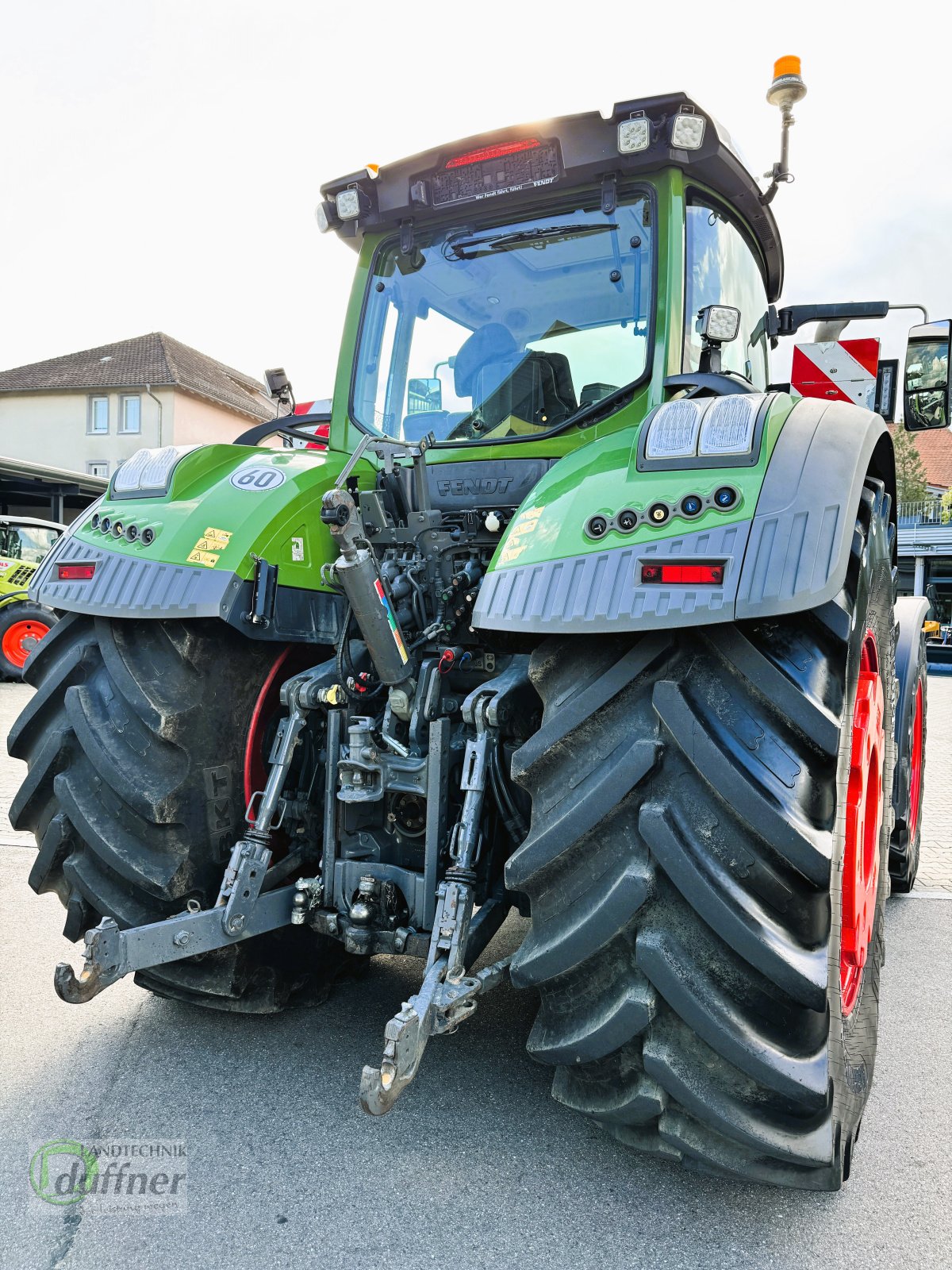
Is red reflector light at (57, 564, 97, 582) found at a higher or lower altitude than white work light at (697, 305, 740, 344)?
lower

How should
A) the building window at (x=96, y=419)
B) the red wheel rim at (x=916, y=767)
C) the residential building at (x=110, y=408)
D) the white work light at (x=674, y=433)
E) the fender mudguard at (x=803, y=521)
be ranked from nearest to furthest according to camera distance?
1. the fender mudguard at (x=803, y=521)
2. the white work light at (x=674, y=433)
3. the red wheel rim at (x=916, y=767)
4. the residential building at (x=110, y=408)
5. the building window at (x=96, y=419)

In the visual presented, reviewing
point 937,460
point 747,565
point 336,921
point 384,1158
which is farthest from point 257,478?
point 937,460

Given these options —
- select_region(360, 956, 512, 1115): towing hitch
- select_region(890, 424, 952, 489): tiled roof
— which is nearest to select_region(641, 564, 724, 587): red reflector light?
select_region(360, 956, 512, 1115): towing hitch

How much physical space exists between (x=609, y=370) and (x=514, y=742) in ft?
3.93

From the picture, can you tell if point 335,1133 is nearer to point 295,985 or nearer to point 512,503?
point 295,985

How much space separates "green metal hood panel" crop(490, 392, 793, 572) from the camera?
1.88m

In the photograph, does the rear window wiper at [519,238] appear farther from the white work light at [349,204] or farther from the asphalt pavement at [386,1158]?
the asphalt pavement at [386,1158]

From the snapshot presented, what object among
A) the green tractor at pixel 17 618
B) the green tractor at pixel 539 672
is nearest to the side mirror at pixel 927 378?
the green tractor at pixel 539 672

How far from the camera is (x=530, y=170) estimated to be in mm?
2807

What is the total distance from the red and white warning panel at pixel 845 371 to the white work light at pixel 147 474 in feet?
11.1

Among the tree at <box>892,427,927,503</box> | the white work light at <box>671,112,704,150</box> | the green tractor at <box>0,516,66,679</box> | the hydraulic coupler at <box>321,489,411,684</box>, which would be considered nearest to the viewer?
the hydraulic coupler at <box>321,489,411,684</box>

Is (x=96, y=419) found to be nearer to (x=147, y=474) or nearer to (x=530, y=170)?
(x=147, y=474)

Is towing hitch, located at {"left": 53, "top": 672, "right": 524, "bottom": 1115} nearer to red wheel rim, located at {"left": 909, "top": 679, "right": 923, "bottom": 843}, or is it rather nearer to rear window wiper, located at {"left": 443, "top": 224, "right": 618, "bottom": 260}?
rear window wiper, located at {"left": 443, "top": 224, "right": 618, "bottom": 260}

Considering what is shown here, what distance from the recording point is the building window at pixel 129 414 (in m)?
35.2
